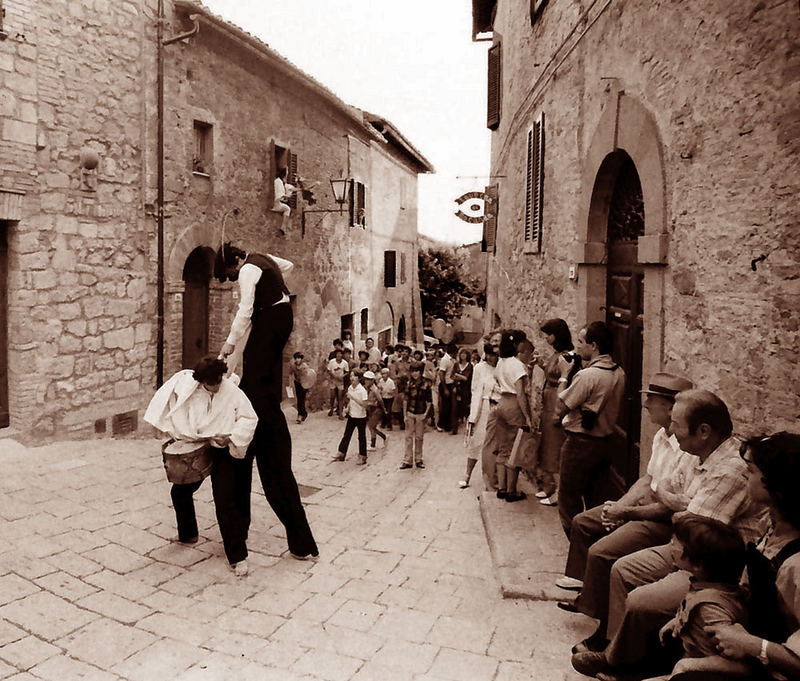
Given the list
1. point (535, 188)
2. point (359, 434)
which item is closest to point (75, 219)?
point (359, 434)

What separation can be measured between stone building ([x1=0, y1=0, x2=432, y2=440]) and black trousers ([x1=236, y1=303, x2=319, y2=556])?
4312mm

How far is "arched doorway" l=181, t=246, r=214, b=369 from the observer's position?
11.1 m

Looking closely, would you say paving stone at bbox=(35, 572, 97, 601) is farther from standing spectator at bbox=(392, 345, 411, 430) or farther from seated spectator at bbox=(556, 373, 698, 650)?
standing spectator at bbox=(392, 345, 411, 430)

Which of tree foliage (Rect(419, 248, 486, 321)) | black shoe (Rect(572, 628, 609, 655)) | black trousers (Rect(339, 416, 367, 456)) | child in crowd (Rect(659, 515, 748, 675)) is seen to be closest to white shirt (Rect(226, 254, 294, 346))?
black shoe (Rect(572, 628, 609, 655))

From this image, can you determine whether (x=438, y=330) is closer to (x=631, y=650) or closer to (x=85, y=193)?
(x=85, y=193)

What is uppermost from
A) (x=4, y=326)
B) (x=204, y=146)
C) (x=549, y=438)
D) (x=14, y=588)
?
(x=204, y=146)

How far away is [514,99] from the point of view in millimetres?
11438

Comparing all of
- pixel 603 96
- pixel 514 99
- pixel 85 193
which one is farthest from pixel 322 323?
pixel 603 96

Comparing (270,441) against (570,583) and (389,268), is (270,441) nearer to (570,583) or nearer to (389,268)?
(570,583)

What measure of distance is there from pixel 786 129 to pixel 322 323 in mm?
13744

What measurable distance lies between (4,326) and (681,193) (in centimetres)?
692

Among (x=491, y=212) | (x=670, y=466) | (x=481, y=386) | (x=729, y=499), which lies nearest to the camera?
(x=729, y=499)

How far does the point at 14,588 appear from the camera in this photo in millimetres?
3910

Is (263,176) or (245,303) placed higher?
(263,176)
